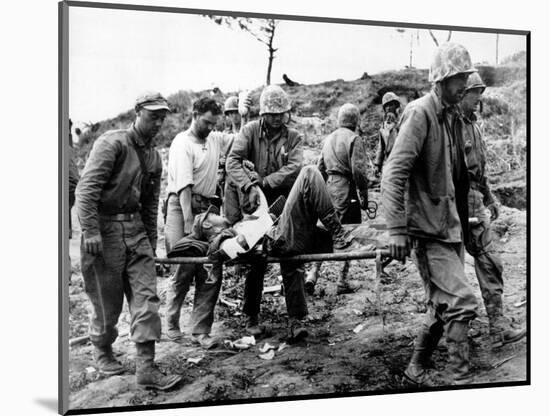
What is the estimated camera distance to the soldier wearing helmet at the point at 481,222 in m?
8.30

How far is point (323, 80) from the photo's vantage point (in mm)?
8039

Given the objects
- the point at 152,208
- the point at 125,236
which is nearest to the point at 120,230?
the point at 125,236

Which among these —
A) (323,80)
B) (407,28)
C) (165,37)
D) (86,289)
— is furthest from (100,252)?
(407,28)

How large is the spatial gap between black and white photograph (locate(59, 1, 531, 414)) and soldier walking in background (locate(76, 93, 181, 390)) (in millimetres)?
15

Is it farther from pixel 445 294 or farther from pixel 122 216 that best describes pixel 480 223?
pixel 122 216

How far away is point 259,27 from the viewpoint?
25.7 ft

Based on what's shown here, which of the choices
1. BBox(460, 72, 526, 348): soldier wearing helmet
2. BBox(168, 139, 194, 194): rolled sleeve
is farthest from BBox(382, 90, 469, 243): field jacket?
BBox(168, 139, 194, 194): rolled sleeve

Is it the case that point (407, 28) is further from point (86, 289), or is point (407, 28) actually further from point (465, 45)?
point (86, 289)

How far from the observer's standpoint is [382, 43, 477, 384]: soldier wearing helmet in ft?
25.8

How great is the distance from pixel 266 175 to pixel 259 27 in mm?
1153

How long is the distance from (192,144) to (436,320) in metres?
2.40

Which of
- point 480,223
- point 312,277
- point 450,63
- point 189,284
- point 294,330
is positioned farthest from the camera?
point 480,223

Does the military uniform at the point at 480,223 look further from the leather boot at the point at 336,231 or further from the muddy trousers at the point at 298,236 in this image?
the muddy trousers at the point at 298,236

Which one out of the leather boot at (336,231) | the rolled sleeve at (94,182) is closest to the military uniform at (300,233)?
the leather boot at (336,231)
